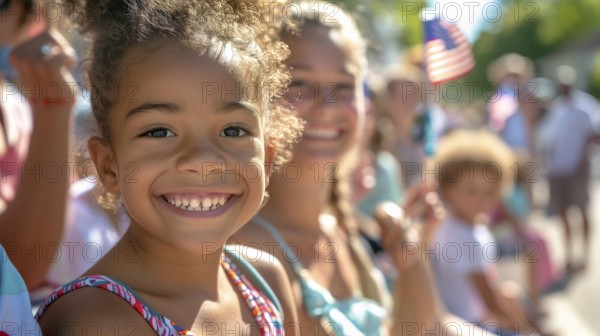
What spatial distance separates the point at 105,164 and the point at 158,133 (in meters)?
0.21

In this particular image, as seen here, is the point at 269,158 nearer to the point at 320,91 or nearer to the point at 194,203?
the point at 194,203

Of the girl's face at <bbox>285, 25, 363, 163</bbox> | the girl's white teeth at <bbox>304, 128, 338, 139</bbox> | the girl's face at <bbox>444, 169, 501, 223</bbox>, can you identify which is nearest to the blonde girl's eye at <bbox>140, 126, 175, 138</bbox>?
the girl's face at <bbox>285, 25, 363, 163</bbox>

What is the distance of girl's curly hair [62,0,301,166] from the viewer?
1937 mm

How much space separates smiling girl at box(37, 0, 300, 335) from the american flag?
1488 mm

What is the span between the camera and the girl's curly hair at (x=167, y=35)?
194 cm

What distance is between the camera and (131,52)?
1.93 metres

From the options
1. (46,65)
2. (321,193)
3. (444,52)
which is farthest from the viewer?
(444,52)

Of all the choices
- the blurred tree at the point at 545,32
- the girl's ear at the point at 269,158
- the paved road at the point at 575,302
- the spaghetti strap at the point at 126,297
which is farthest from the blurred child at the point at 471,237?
the blurred tree at the point at 545,32

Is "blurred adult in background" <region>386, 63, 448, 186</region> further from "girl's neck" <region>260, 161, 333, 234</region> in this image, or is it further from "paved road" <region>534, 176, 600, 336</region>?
"girl's neck" <region>260, 161, 333, 234</region>

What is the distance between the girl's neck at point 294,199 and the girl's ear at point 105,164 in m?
0.87

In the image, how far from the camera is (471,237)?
4648mm

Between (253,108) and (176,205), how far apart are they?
30 centimetres

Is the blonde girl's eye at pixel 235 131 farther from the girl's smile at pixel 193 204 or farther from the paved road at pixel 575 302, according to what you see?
the paved road at pixel 575 302

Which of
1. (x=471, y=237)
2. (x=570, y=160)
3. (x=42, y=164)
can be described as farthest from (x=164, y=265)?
(x=570, y=160)
